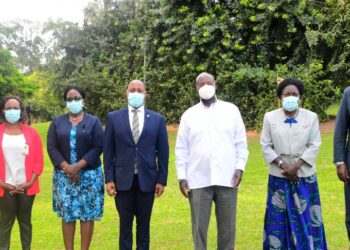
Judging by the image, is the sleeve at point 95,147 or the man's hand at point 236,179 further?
the sleeve at point 95,147

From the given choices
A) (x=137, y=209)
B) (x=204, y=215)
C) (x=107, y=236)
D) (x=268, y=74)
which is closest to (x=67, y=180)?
(x=137, y=209)

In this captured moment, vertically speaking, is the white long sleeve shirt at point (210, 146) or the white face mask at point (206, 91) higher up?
the white face mask at point (206, 91)

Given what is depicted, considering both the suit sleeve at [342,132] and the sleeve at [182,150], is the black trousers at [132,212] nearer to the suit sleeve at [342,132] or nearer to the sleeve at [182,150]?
the sleeve at [182,150]

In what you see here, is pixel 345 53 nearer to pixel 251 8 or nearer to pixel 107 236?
pixel 251 8

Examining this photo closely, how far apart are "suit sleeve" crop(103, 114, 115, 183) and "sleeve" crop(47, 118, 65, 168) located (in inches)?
19.7

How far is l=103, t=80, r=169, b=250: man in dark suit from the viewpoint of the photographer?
5074 millimetres

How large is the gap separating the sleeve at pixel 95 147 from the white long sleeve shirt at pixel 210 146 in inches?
36.9

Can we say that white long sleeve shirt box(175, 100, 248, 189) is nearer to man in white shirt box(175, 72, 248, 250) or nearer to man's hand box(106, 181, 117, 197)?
man in white shirt box(175, 72, 248, 250)

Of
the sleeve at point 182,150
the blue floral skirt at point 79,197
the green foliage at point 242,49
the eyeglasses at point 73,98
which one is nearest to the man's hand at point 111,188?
the blue floral skirt at point 79,197

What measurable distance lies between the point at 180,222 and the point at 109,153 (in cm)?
293

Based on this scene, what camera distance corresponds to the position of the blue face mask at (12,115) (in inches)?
212

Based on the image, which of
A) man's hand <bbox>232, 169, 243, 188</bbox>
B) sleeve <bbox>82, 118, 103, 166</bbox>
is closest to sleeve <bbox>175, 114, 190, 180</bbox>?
man's hand <bbox>232, 169, 243, 188</bbox>

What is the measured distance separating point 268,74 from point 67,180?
14.4 metres

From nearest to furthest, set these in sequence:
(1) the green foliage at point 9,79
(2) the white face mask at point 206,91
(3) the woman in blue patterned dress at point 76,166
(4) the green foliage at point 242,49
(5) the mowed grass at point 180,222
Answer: (2) the white face mask at point 206,91 < (3) the woman in blue patterned dress at point 76,166 < (5) the mowed grass at point 180,222 < (4) the green foliage at point 242,49 < (1) the green foliage at point 9,79
